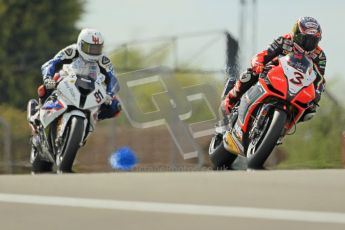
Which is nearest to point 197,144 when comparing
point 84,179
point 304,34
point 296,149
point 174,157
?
point 174,157

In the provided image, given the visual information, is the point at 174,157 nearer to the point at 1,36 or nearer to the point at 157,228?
the point at 157,228

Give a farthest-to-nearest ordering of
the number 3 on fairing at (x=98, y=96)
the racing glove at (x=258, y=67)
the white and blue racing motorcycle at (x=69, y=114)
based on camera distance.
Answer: the number 3 on fairing at (x=98, y=96) < the white and blue racing motorcycle at (x=69, y=114) < the racing glove at (x=258, y=67)

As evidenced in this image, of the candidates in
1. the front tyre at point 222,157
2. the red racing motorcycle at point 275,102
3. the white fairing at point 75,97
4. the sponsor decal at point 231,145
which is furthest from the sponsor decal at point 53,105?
the red racing motorcycle at point 275,102

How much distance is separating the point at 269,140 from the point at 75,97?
2701mm

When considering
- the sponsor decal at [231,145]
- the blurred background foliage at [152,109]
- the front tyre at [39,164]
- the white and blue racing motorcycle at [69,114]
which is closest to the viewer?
the sponsor decal at [231,145]

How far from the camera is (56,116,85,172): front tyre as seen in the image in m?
11.0

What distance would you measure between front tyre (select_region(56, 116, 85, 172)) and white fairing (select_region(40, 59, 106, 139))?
114mm

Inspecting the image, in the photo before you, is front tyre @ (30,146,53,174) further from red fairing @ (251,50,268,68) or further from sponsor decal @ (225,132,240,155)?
red fairing @ (251,50,268,68)

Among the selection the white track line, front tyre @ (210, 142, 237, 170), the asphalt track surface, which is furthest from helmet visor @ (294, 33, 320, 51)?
the white track line

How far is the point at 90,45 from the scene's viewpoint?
11680 mm

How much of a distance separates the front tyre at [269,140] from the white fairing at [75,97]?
7.73 ft

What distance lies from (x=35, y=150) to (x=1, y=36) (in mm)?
20798

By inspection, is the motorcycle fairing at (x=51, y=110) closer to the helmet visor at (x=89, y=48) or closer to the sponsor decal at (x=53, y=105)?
the sponsor decal at (x=53, y=105)

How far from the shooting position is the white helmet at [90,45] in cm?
1168
